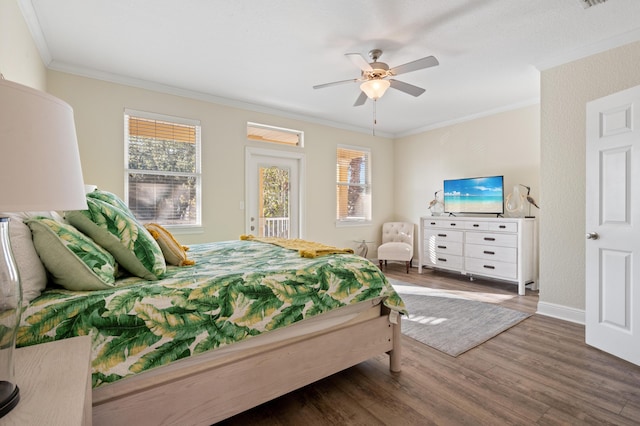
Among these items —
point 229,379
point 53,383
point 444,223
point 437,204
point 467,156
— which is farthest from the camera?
point 437,204

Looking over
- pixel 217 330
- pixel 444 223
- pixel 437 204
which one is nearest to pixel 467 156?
pixel 437 204

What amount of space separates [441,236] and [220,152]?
3673mm

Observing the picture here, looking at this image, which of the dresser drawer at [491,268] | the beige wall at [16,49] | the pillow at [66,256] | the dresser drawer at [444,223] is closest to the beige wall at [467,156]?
the dresser drawer at [444,223]

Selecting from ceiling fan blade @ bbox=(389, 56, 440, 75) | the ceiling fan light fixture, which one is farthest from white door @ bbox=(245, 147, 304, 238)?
ceiling fan blade @ bbox=(389, 56, 440, 75)

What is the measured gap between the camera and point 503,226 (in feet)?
13.7

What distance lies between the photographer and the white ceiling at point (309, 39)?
232 cm

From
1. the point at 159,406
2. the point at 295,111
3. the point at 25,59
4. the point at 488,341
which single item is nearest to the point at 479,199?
the point at 488,341

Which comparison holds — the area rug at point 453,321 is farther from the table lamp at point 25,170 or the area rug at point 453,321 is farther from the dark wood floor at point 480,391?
the table lamp at point 25,170

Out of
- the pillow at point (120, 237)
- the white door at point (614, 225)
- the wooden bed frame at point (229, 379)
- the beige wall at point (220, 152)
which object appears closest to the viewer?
the wooden bed frame at point (229, 379)

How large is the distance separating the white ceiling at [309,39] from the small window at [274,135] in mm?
700

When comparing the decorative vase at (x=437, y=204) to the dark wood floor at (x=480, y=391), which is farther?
the decorative vase at (x=437, y=204)

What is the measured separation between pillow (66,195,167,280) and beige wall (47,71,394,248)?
235 centimetres

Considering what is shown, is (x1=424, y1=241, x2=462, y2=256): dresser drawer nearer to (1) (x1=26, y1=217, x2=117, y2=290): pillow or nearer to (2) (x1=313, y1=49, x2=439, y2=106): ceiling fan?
(2) (x1=313, y1=49, x2=439, y2=106): ceiling fan

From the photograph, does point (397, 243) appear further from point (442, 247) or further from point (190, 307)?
point (190, 307)
